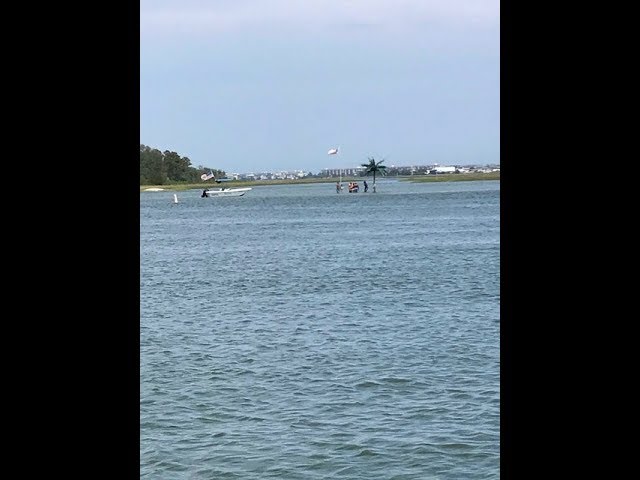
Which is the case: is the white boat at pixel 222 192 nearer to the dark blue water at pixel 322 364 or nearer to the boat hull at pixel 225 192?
the boat hull at pixel 225 192

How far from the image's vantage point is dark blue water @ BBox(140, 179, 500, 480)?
864 centimetres

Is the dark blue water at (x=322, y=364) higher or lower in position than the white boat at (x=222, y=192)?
lower

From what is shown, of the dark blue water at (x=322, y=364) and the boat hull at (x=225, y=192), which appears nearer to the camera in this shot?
the dark blue water at (x=322, y=364)

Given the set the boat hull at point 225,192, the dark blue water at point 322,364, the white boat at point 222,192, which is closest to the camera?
the dark blue water at point 322,364

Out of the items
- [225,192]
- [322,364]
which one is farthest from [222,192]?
[322,364]

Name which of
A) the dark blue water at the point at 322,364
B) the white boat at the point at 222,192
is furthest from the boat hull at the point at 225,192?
the dark blue water at the point at 322,364

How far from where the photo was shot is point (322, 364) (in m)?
13.9

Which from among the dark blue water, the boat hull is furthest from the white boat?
the dark blue water

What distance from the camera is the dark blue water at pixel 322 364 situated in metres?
8.64
